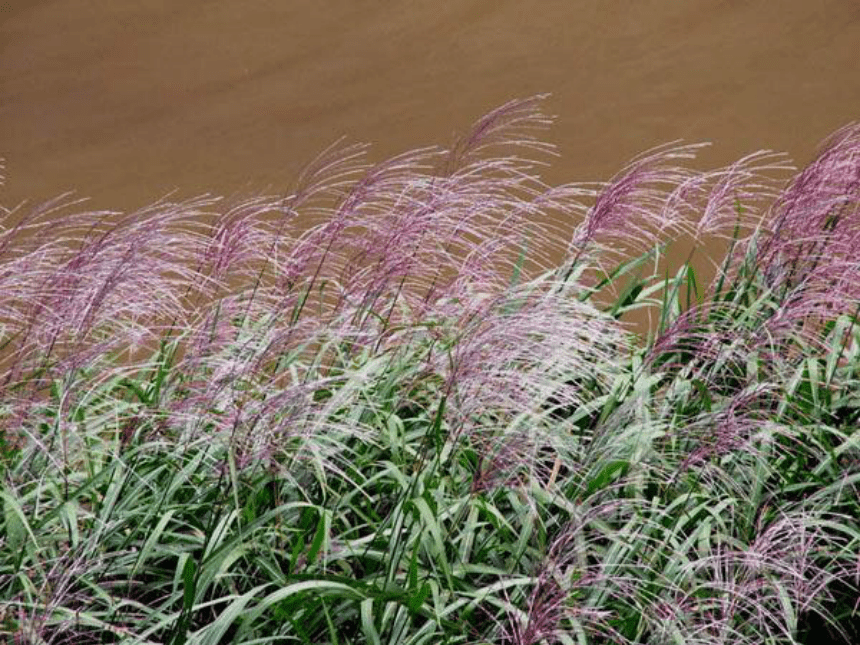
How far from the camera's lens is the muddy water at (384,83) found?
23.2 ft

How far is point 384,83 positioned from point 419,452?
4.73 meters

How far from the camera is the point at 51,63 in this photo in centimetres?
798

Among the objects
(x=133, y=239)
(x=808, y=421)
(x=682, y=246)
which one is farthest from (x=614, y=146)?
(x=133, y=239)

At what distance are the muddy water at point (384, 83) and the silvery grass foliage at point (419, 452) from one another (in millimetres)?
3404

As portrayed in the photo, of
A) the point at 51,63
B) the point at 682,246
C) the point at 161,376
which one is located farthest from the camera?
the point at 51,63

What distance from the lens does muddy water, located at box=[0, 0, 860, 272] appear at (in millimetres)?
7086

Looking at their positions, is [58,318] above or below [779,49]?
above

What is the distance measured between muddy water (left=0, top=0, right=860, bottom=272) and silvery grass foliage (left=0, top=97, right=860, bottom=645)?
340 centimetres

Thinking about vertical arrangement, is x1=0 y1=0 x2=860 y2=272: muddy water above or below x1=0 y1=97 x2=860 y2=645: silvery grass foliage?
below

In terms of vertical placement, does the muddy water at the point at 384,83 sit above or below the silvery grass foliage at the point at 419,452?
below

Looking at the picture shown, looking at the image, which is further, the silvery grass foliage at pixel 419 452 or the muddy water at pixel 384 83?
the muddy water at pixel 384 83

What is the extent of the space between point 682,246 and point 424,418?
12.1 feet

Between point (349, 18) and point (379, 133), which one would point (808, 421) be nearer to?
point (379, 133)

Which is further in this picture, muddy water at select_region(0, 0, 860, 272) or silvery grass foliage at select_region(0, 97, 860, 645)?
muddy water at select_region(0, 0, 860, 272)
